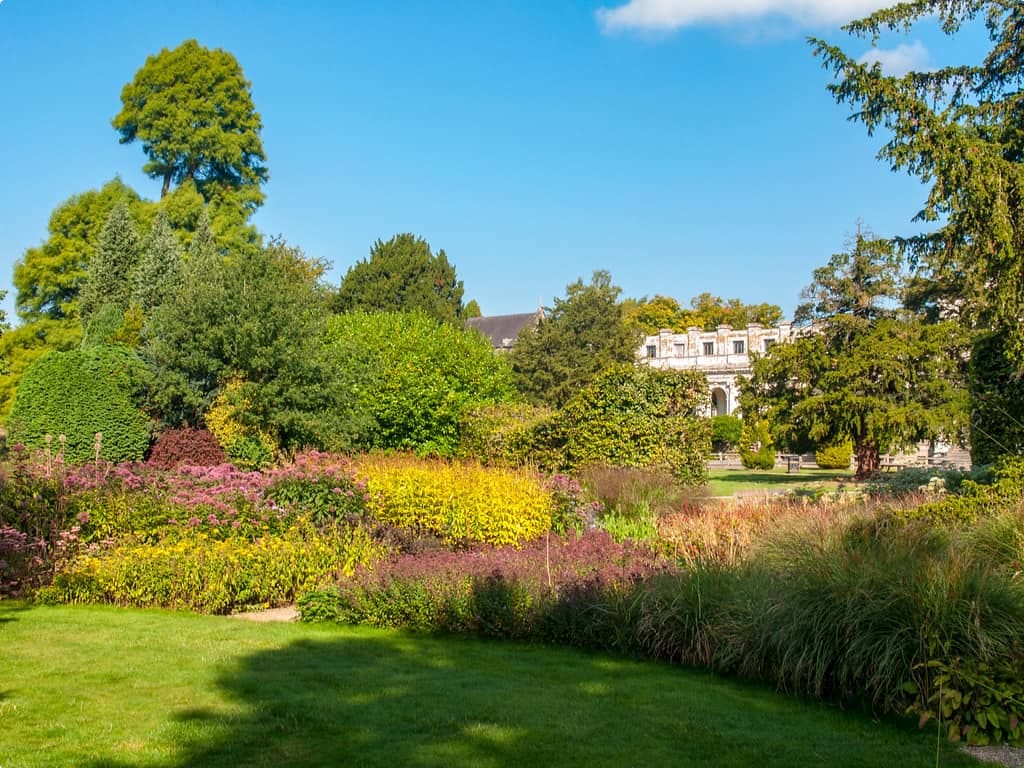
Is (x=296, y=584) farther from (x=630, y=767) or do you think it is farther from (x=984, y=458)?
(x=984, y=458)

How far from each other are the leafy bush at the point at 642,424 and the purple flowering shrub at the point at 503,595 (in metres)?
7.68

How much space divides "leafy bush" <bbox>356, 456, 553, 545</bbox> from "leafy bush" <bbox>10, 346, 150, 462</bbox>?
1018 centimetres

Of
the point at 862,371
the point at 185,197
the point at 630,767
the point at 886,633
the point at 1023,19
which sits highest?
the point at 185,197

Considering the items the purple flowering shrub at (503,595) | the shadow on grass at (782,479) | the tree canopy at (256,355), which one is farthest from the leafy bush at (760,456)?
the purple flowering shrub at (503,595)

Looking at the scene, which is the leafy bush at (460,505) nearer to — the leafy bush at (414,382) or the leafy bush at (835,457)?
the leafy bush at (414,382)

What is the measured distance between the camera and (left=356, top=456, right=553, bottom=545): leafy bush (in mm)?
10422

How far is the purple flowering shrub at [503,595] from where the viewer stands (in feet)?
23.3

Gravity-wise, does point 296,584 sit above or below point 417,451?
below

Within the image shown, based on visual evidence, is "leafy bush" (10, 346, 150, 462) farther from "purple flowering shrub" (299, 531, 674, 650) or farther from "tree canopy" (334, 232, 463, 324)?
"tree canopy" (334, 232, 463, 324)

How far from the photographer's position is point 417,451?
20.2 meters

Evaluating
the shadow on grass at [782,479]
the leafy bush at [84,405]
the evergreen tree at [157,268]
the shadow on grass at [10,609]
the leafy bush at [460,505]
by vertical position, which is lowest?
the shadow on grass at [782,479]

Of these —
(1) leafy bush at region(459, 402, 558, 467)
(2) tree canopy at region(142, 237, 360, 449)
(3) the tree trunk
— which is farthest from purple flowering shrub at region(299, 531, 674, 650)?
(3) the tree trunk

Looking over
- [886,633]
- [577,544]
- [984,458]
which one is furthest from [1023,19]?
[886,633]

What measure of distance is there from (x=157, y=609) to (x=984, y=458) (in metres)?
11.8
